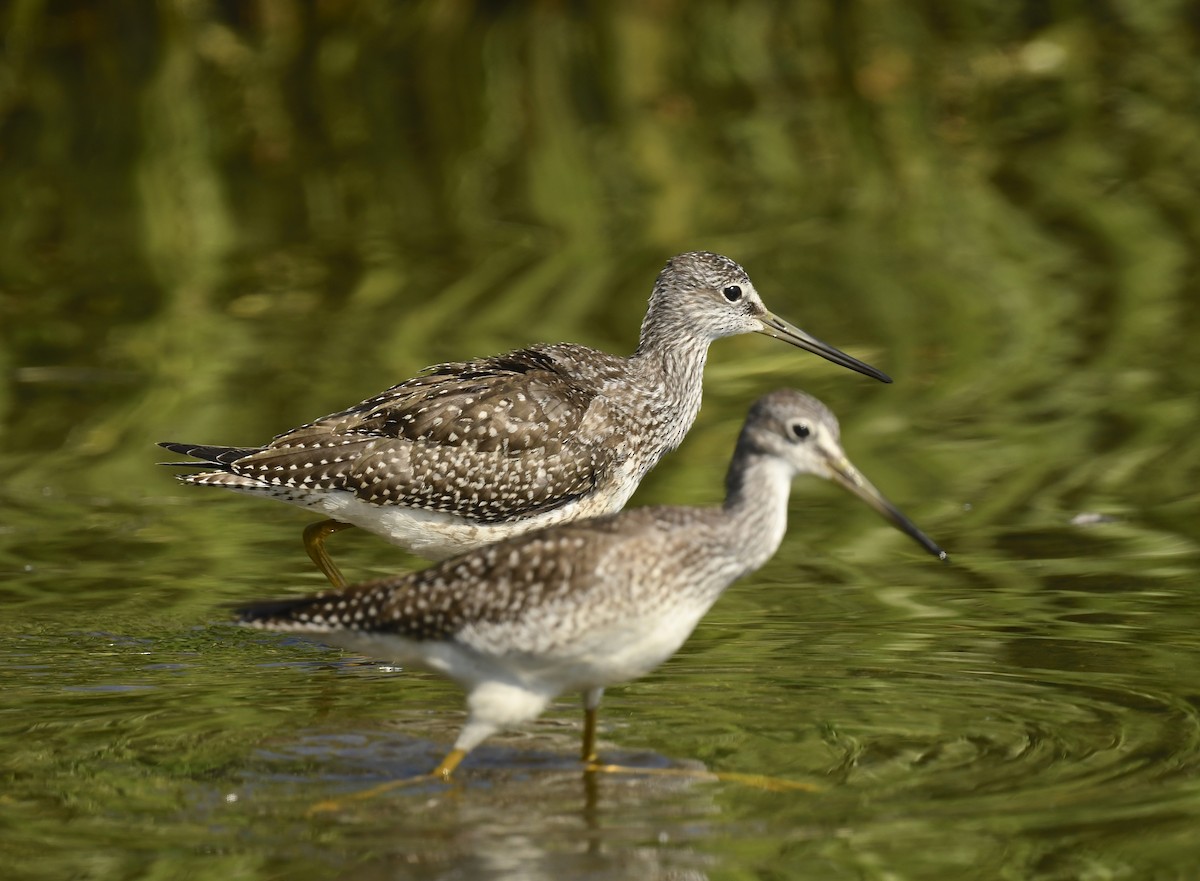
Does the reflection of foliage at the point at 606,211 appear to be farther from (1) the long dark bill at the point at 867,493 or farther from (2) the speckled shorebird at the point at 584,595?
(2) the speckled shorebird at the point at 584,595

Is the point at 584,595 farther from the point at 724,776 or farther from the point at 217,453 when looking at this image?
the point at 217,453

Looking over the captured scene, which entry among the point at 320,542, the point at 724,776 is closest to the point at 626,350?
the point at 320,542

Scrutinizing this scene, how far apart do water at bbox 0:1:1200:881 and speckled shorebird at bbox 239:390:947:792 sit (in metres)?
0.50

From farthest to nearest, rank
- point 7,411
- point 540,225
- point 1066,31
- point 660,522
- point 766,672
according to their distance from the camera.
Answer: point 1066,31, point 540,225, point 7,411, point 766,672, point 660,522

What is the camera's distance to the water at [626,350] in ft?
25.7

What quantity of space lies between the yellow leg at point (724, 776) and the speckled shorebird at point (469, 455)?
249 centimetres

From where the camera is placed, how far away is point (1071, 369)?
14984 millimetres

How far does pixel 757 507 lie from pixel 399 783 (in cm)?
184

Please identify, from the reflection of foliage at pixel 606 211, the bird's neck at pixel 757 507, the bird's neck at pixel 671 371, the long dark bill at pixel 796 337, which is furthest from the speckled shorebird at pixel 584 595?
the reflection of foliage at pixel 606 211

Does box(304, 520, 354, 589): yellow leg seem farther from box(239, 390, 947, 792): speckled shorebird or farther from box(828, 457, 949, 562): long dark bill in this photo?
box(828, 457, 949, 562): long dark bill

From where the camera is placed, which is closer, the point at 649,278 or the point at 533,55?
the point at 649,278

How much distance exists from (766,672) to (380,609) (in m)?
2.14

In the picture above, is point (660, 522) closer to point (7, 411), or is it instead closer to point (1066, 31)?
point (7, 411)

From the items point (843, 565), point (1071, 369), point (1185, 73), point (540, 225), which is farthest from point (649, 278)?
point (1185, 73)
